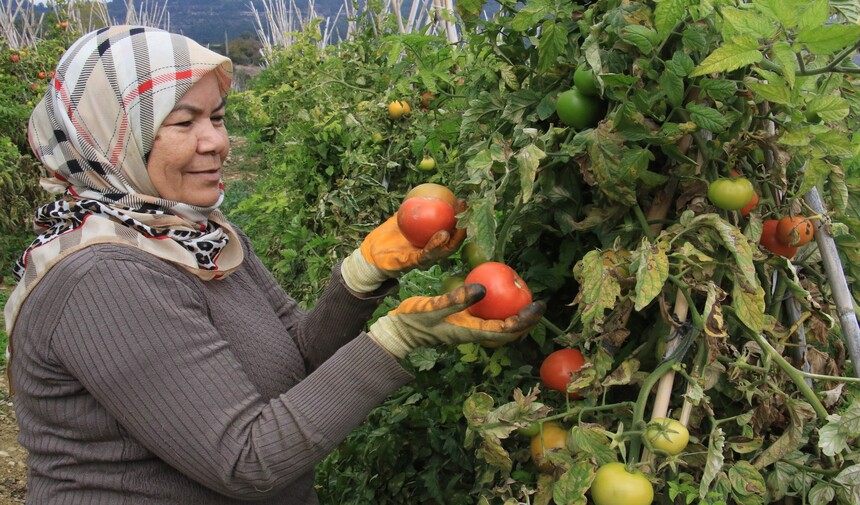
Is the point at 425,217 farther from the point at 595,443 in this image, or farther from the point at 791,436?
the point at 791,436

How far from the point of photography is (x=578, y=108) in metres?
1.13

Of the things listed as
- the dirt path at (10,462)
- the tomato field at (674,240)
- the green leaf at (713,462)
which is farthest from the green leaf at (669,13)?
the dirt path at (10,462)

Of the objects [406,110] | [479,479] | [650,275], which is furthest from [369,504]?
[406,110]

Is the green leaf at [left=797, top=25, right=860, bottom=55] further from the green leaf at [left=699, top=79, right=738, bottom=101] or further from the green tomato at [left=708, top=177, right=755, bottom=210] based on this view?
the green tomato at [left=708, top=177, right=755, bottom=210]

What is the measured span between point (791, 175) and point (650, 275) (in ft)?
1.33

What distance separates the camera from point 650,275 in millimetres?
970

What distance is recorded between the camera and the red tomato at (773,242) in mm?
1151

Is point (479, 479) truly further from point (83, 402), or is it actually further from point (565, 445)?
point (83, 402)

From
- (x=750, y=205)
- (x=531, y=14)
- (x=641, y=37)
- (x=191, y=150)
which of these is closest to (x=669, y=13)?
(x=641, y=37)

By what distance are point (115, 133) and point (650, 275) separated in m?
0.97

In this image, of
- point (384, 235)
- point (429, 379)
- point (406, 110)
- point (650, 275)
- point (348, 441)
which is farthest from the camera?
point (406, 110)

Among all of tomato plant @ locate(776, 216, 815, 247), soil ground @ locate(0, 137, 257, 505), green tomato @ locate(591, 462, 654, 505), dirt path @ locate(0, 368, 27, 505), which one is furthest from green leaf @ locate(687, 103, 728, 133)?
dirt path @ locate(0, 368, 27, 505)

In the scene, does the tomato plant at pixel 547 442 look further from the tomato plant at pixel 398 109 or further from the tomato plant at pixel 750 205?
the tomato plant at pixel 398 109

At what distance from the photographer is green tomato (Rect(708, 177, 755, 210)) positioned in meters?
1.03
